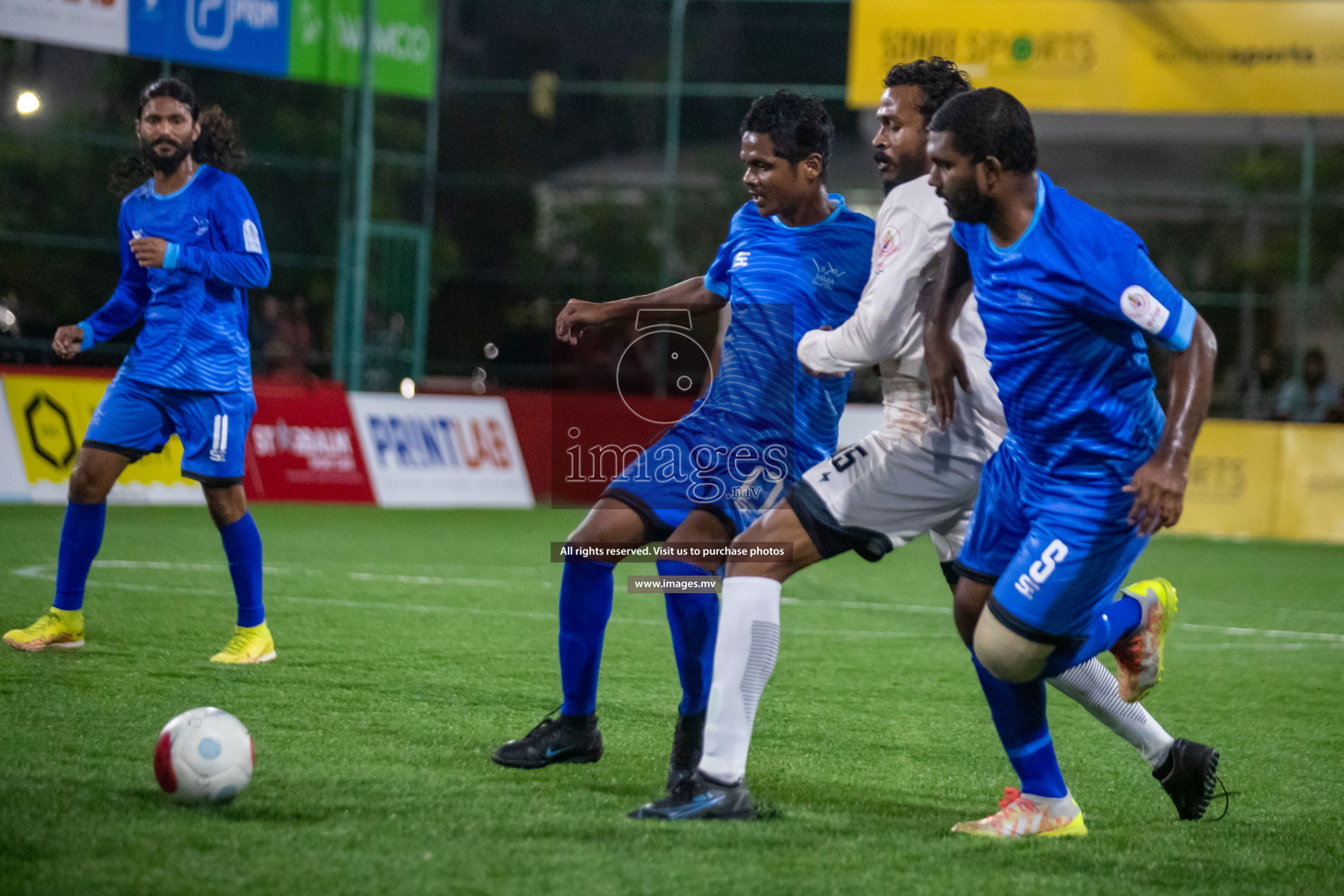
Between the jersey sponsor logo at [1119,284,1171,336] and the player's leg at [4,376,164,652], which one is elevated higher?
the jersey sponsor logo at [1119,284,1171,336]

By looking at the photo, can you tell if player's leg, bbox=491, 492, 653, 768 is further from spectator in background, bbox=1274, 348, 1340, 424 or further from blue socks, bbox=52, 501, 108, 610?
spectator in background, bbox=1274, 348, 1340, 424

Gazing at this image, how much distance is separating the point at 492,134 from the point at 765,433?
65.2 ft

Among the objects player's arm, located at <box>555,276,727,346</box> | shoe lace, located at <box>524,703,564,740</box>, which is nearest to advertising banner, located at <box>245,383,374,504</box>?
player's arm, located at <box>555,276,727,346</box>

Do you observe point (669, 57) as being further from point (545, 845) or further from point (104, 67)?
point (545, 845)

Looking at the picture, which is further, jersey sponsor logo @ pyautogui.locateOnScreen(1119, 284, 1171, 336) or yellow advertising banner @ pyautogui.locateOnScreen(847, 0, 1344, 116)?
yellow advertising banner @ pyautogui.locateOnScreen(847, 0, 1344, 116)

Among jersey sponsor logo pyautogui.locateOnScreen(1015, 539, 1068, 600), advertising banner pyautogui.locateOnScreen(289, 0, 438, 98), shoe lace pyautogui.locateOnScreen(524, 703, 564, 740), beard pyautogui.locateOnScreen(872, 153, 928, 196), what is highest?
advertising banner pyautogui.locateOnScreen(289, 0, 438, 98)

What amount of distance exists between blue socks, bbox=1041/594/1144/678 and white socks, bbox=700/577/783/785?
2.42 ft

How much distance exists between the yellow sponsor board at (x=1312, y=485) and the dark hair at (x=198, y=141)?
11741 millimetres

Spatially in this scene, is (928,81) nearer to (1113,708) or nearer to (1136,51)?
(1113,708)

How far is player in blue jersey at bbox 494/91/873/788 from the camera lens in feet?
15.0

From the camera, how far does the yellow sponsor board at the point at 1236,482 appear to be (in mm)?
15344

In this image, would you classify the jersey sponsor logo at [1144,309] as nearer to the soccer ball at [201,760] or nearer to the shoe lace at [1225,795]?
the shoe lace at [1225,795]

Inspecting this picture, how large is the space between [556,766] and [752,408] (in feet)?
4.12

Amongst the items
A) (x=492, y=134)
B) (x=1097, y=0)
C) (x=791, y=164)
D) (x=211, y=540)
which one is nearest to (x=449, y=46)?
(x=492, y=134)
